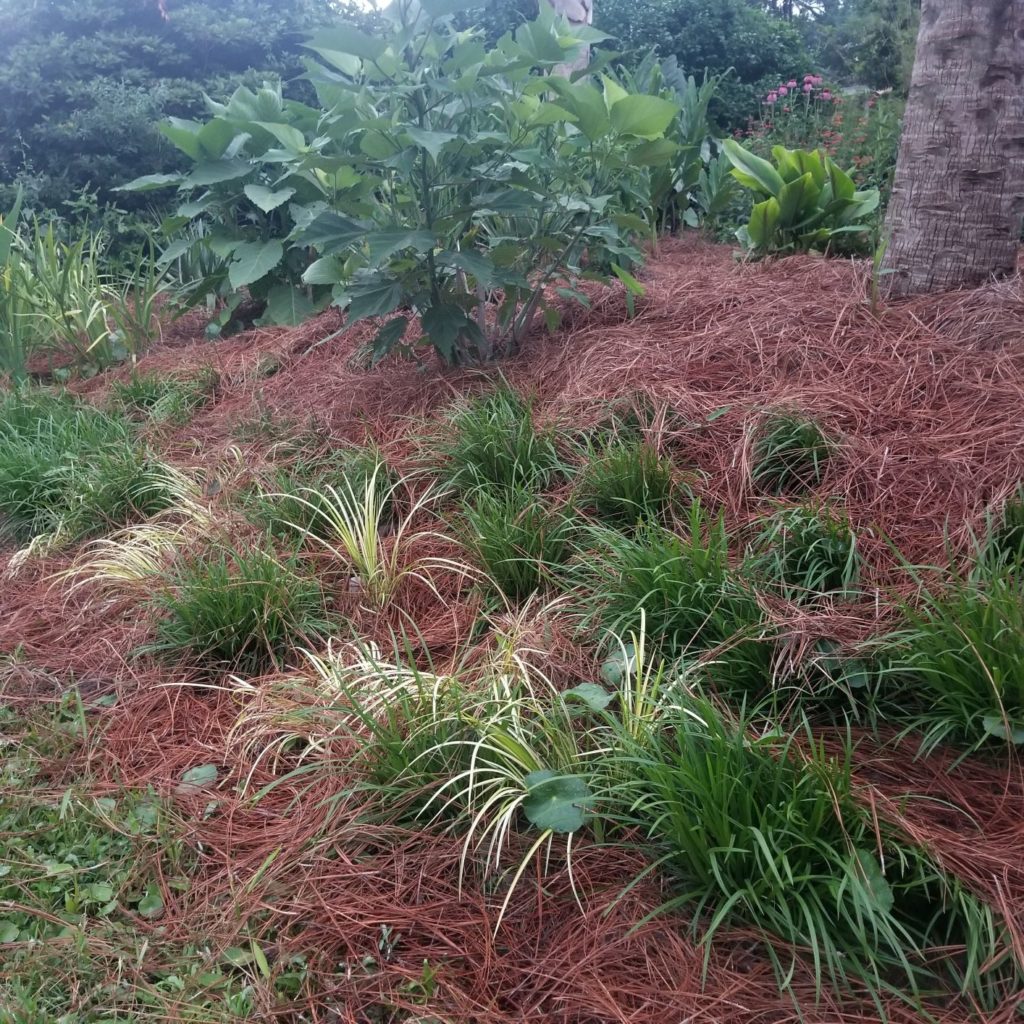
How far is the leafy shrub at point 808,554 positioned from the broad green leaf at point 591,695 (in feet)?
1.84

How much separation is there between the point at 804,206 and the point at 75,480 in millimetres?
3822

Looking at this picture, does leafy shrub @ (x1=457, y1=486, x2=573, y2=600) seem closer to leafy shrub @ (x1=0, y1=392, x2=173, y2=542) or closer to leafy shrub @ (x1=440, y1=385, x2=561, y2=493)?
leafy shrub @ (x1=440, y1=385, x2=561, y2=493)

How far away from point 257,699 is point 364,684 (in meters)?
0.34

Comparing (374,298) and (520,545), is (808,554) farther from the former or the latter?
(374,298)

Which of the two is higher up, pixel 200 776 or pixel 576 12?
pixel 576 12

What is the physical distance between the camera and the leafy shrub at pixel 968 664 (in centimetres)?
188

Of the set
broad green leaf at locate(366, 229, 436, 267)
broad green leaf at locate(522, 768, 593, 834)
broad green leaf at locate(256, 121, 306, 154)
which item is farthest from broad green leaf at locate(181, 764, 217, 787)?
broad green leaf at locate(256, 121, 306, 154)

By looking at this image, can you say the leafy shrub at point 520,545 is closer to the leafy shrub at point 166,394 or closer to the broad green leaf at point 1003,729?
the broad green leaf at point 1003,729

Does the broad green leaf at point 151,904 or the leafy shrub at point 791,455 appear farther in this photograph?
the leafy shrub at point 791,455

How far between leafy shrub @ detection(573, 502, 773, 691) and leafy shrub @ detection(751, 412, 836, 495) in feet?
1.69

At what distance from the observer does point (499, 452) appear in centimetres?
328

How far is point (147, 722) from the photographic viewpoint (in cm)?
259

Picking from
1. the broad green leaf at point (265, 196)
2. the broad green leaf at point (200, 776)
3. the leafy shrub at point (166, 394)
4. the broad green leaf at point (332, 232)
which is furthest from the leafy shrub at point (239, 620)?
the broad green leaf at point (265, 196)

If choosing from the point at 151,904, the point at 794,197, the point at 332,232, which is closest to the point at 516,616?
the point at 151,904
